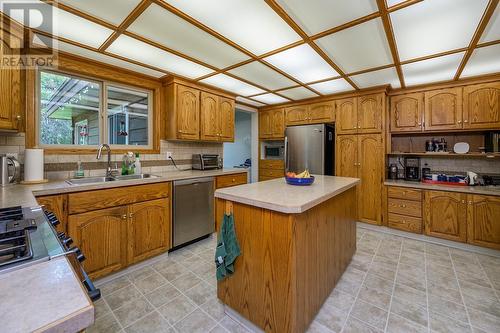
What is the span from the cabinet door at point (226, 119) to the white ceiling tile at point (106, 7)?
2029 millimetres

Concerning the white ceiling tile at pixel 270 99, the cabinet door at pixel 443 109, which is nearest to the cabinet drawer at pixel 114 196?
the white ceiling tile at pixel 270 99

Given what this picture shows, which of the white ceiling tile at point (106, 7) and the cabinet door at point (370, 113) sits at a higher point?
the white ceiling tile at point (106, 7)

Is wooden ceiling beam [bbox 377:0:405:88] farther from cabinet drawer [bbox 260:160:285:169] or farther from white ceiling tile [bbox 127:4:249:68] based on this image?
cabinet drawer [bbox 260:160:285:169]

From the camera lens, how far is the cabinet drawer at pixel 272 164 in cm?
456

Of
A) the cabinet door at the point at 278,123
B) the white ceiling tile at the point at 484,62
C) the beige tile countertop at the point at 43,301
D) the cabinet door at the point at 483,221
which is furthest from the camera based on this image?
the cabinet door at the point at 278,123

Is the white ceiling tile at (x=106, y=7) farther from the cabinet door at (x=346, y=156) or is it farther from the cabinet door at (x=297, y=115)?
the cabinet door at (x=346, y=156)

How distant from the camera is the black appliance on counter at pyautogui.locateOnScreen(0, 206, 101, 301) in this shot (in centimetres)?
59

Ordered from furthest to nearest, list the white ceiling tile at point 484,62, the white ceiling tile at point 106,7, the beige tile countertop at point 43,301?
1. the white ceiling tile at point 484,62
2. the white ceiling tile at point 106,7
3. the beige tile countertop at point 43,301

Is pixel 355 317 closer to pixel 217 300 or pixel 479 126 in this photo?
pixel 217 300

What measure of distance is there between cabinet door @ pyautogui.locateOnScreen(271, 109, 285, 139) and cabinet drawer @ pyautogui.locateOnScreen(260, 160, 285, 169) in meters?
0.53

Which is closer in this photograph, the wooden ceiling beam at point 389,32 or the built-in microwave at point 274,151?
the wooden ceiling beam at point 389,32

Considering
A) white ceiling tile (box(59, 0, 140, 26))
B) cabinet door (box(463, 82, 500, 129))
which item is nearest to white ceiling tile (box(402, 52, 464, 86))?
cabinet door (box(463, 82, 500, 129))

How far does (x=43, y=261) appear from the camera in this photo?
62 cm

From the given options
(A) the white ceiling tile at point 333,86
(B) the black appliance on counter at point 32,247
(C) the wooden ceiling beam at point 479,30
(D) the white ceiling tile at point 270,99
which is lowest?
(B) the black appliance on counter at point 32,247
